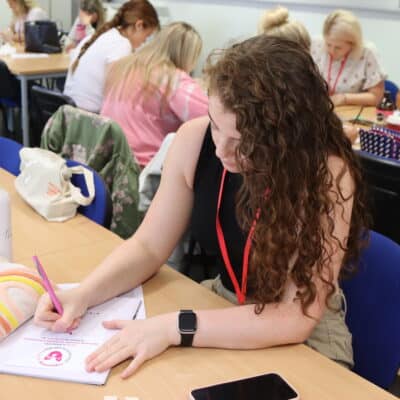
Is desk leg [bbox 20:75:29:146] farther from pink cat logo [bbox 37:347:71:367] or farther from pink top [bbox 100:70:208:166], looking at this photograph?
pink cat logo [bbox 37:347:71:367]

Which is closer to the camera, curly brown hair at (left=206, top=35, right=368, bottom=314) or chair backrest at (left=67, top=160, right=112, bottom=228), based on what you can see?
curly brown hair at (left=206, top=35, right=368, bottom=314)

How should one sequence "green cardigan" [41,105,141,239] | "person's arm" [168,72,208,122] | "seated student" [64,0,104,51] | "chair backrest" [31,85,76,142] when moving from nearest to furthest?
"green cardigan" [41,105,141,239] → "person's arm" [168,72,208,122] → "chair backrest" [31,85,76,142] → "seated student" [64,0,104,51]

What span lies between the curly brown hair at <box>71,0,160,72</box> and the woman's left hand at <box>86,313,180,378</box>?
8.55 ft

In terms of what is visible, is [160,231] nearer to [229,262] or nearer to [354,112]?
[229,262]

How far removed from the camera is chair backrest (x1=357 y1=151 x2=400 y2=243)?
2021mm

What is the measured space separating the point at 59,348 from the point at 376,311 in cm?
67

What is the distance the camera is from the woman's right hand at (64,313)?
107 cm

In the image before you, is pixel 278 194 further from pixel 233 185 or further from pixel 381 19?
pixel 381 19

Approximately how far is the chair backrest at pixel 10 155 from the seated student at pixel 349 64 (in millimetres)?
2110

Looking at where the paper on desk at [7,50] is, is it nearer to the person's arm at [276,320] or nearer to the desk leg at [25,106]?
the desk leg at [25,106]

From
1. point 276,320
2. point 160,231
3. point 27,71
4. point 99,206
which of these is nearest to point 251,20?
point 27,71

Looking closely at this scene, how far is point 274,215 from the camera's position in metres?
1.06

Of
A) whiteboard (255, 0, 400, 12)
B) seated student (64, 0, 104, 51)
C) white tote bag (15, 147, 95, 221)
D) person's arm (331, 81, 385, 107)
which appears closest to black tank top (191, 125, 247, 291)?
white tote bag (15, 147, 95, 221)

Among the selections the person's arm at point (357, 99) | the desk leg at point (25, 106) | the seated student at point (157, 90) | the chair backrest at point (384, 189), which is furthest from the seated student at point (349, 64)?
the desk leg at point (25, 106)
